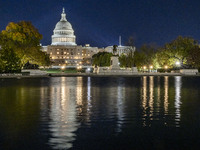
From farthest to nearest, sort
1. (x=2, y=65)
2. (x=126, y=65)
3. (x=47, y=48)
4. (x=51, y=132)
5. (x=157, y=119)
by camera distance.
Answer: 1. (x=47, y=48)
2. (x=126, y=65)
3. (x=2, y=65)
4. (x=157, y=119)
5. (x=51, y=132)

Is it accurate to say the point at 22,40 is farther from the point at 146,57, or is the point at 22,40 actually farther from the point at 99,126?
the point at 99,126

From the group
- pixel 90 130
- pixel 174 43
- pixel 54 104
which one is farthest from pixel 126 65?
pixel 90 130

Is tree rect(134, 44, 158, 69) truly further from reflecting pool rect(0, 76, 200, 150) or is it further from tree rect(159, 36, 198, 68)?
reflecting pool rect(0, 76, 200, 150)

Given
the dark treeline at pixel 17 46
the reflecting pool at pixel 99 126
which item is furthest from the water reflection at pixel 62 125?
Result: the dark treeline at pixel 17 46

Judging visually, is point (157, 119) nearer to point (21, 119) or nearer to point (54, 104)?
point (21, 119)

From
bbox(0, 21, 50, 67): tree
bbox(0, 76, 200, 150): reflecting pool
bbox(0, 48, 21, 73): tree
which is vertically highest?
bbox(0, 21, 50, 67): tree

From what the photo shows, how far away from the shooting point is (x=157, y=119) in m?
13.9

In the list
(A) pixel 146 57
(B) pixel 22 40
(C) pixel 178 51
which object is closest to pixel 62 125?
(B) pixel 22 40

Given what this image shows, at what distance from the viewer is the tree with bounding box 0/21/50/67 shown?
225 feet

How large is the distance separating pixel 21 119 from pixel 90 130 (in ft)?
12.2

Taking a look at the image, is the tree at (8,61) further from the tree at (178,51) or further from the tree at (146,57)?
the tree at (146,57)

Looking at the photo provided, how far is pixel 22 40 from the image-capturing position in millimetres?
70000

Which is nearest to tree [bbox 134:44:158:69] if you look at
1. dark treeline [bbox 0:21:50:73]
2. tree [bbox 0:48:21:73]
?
dark treeline [bbox 0:21:50:73]

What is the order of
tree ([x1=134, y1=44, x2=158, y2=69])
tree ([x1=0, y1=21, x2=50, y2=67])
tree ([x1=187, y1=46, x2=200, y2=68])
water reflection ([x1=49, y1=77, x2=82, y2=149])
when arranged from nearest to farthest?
water reflection ([x1=49, y1=77, x2=82, y2=149]), tree ([x1=0, y1=21, x2=50, y2=67]), tree ([x1=187, y1=46, x2=200, y2=68]), tree ([x1=134, y1=44, x2=158, y2=69])
